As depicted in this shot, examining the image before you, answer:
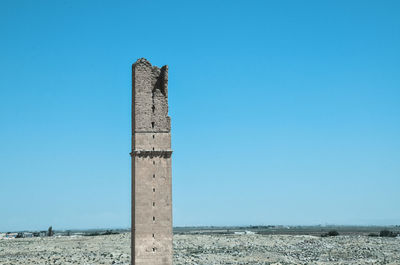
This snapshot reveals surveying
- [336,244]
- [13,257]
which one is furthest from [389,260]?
[13,257]

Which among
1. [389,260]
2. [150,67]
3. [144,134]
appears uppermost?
[150,67]

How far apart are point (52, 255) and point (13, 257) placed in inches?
120

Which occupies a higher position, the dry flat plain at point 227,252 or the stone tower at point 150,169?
the stone tower at point 150,169

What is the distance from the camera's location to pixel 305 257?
37.9 m

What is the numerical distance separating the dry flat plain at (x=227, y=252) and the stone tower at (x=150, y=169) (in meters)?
14.6

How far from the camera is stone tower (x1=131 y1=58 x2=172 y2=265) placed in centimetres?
1878

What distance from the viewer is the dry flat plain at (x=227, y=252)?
116ft

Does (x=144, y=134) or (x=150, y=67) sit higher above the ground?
(x=150, y=67)

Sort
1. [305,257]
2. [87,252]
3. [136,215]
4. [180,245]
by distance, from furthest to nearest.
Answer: [180,245] → [87,252] → [305,257] → [136,215]

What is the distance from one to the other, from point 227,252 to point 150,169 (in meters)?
23.4

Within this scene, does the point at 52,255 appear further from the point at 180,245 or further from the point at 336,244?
the point at 336,244

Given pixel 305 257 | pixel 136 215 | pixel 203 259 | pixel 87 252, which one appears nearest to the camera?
pixel 136 215

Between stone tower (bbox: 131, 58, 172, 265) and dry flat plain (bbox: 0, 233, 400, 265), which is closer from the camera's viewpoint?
stone tower (bbox: 131, 58, 172, 265)

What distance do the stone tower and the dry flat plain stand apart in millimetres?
14599
